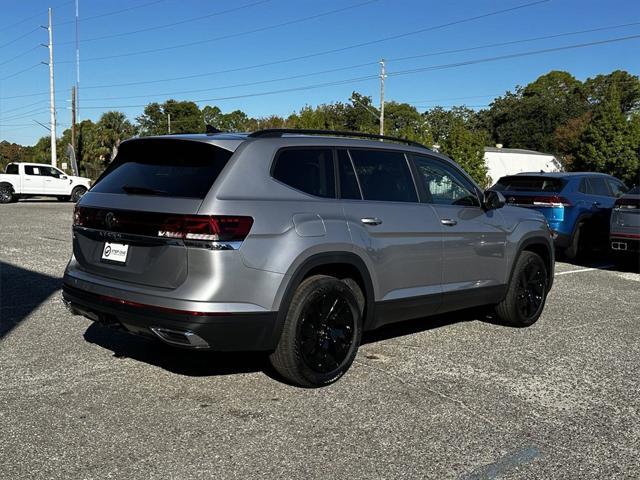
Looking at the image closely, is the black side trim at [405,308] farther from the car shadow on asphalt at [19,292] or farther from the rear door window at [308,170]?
the car shadow on asphalt at [19,292]

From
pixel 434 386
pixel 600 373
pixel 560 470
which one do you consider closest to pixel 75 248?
pixel 434 386

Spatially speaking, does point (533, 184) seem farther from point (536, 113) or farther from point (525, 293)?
point (536, 113)

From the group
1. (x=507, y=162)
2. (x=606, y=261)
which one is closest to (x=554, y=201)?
(x=606, y=261)

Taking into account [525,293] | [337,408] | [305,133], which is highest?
[305,133]

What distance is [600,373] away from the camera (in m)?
5.07

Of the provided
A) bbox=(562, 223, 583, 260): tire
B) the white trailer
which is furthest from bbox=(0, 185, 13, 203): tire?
the white trailer

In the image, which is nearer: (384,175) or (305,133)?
(305,133)

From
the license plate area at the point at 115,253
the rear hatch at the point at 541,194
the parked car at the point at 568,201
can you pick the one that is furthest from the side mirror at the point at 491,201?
the parked car at the point at 568,201

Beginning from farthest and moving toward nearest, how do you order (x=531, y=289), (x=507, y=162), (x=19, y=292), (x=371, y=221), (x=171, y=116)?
(x=171, y=116)
(x=507, y=162)
(x=19, y=292)
(x=531, y=289)
(x=371, y=221)

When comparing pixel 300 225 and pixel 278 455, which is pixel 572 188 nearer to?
pixel 300 225

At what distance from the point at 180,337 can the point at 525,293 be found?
3.95 metres

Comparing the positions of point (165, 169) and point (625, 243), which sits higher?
point (165, 169)

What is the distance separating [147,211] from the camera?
161 inches

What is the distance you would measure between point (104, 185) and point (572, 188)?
8.75 meters
